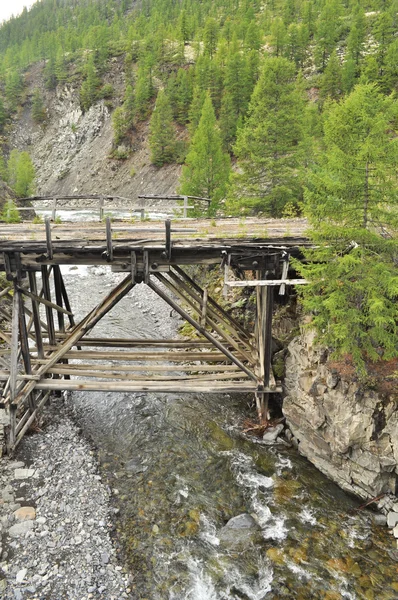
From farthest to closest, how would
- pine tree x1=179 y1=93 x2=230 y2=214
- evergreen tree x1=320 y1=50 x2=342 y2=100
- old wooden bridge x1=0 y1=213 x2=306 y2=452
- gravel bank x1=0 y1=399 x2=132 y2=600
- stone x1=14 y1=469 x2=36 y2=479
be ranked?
1. evergreen tree x1=320 y1=50 x2=342 y2=100
2. pine tree x1=179 y1=93 x2=230 y2=214
3. old wooden bridge x1=0 y1=213 x2=306 y2=452
4. stone x1=14 y1=469 x2=36 y2=479
5. gravel bank x1=0 y1=399 x2=132 y2=600

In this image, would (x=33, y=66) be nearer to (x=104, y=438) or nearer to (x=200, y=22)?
(x=200, y=22)

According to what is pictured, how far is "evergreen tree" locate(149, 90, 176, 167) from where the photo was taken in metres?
56.6

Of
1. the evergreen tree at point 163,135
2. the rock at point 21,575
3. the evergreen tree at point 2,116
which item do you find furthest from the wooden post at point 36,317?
the evergreen tree at point 2,116

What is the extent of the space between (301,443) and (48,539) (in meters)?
6.81

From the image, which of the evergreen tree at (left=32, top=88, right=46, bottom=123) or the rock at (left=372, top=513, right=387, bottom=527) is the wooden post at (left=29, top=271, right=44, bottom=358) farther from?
the evergreen tree at (left=32, top=88, right=46, bottom=123)

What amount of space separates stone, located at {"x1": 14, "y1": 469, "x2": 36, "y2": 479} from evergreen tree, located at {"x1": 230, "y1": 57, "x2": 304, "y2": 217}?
46.7 feet

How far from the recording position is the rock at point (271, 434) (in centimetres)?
1134

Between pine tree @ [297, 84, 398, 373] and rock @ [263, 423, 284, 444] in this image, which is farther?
rock @ [263, 423, 284, 444]

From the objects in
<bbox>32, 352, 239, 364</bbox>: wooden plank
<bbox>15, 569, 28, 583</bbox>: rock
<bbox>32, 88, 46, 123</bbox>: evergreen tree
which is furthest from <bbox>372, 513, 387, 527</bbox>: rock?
<bbox>32, 88, 46, 123</bbox>: evergreen tree

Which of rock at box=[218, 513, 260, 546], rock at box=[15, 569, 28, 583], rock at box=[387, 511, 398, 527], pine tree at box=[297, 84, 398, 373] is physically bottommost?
rock at box=[218, 513, 260, 546]

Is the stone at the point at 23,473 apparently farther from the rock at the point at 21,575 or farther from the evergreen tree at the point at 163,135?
the evergreen tree at the point at 163,135

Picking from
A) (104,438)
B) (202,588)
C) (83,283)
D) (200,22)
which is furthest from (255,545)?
(200,22)

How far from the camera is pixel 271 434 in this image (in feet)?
37.4

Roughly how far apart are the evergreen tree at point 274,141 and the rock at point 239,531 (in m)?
13.8
